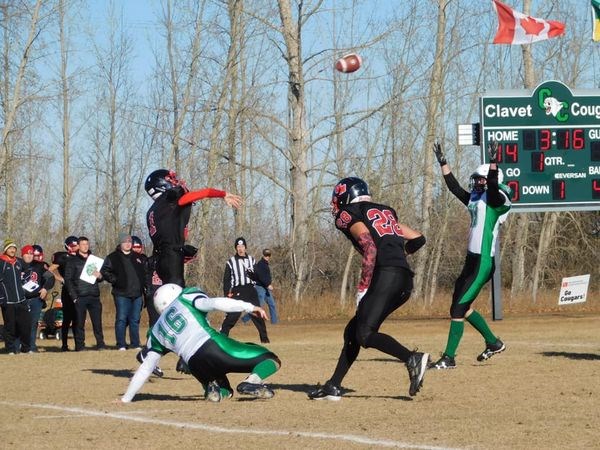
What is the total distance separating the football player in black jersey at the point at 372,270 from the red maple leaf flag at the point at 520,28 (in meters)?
18.4

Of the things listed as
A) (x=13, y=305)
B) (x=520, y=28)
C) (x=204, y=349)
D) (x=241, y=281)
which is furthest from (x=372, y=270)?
(x=520, y=28)

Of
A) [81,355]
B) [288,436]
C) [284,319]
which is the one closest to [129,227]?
[284,319]

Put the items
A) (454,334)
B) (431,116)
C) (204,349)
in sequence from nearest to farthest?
(204,349) < (454,334) < (431,116)

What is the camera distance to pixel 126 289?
65.0 feet

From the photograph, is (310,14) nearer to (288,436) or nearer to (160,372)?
(160,372)

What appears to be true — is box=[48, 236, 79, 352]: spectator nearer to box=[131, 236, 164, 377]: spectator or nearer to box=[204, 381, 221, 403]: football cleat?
box=[131, 236, 164, 377]: spectator

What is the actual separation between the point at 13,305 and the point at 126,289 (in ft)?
6.34

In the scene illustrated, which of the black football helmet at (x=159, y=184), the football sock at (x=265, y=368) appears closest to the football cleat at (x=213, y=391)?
the football sock at (x=265, y=368)

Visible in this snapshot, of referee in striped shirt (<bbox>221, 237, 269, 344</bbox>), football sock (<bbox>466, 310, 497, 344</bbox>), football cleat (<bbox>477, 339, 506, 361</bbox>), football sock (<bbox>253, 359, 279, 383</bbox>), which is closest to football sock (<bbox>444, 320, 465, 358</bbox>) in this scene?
football sock (<bbox>466, 310, 497, 344</bbox>)

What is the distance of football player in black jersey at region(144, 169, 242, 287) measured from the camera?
13.0 metres

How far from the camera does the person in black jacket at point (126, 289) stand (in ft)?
64.6

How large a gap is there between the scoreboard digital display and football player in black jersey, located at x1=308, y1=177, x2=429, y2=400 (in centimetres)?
1497

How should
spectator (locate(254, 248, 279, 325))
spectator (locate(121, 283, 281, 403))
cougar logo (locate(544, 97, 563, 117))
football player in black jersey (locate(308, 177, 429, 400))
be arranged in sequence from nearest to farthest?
spectator (locate(121, 283, 281, 403)), football player in black jersey (locate(308, 177, 429, 400)), spectator (locate(254, 248, 279, 325)), cougar logo (locate(544, 97, 563, 117))

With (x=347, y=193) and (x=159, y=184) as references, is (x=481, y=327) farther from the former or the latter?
(x=159, y=184)
